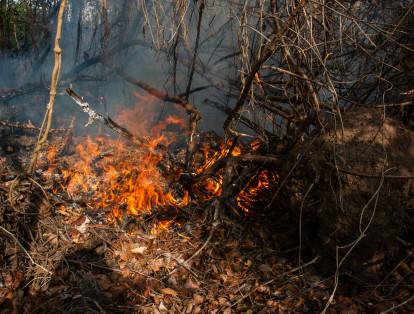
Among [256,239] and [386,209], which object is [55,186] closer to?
[256,239]

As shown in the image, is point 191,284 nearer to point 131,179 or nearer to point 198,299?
point 198,299

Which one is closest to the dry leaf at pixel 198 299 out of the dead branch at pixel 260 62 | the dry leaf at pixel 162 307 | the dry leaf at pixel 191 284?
the dry leaf at pixel 191 284

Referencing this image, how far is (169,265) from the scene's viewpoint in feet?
11.2

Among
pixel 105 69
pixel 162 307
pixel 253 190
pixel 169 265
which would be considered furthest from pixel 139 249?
pixel 105 69

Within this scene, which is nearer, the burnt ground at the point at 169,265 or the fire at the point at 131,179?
the burnt ground at the point at 169,265

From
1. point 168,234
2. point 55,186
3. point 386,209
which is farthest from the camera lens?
point 55,186

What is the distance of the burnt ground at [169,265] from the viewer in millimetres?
2834

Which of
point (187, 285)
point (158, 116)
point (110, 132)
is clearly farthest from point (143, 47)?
Result: point (187, 285)

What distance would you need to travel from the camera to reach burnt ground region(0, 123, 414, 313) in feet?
9.30

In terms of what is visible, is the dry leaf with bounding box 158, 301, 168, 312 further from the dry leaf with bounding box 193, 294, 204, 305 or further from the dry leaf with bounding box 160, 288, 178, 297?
the dry leaf with bounding box 193, 294, 204, 305

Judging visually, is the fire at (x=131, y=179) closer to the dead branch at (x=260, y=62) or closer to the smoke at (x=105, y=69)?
the dead branch at (x=260, y=62)

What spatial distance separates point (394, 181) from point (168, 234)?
8.10ft

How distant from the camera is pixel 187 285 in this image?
3170mm

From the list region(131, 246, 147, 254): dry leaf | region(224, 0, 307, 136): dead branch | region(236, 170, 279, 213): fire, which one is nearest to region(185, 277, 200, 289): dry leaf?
region(131, 246, 147, 254): dry leaf
